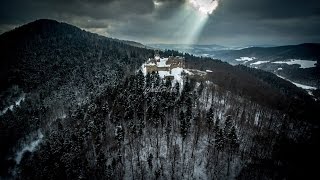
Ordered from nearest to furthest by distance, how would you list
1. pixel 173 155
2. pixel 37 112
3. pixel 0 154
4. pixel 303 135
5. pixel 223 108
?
pixel 173 155 → pixel 303 135 → pixel 223 108 → pixel 0 154 → pixel 37 112

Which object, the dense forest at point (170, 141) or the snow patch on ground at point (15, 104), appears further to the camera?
the snow patch on ground at point (15, 104)

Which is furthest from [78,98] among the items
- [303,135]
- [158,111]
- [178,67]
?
[303,135]

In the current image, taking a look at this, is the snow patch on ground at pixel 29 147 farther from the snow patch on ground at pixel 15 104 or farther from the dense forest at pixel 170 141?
the snow patch on ground at pixel 15 104

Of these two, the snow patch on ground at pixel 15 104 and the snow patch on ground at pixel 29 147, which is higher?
the snow patch on ground at pixel 15 104

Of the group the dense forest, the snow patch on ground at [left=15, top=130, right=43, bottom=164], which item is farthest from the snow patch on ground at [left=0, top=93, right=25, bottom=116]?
the dense forest

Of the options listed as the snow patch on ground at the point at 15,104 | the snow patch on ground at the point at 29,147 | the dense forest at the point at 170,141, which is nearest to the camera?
the dense forest at the point at 170,141

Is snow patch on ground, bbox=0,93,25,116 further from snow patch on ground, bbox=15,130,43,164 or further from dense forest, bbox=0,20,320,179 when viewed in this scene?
dense forest, bbox=0,20,320,179

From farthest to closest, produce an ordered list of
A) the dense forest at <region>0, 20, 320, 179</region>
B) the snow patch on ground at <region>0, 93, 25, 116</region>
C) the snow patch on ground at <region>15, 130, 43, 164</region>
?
the snow patch on ground at <region>0, 93, 25, 116</region> < the snow patch on ground at <region>15, 130, 43, 164</region> < the dense forest at <region>0, 20, 320, 179</region>

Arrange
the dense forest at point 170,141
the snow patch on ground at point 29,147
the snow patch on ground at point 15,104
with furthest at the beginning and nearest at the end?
the snow patch on ground at point 15,104
the snow patch on ground at point 29,147
the dense forest at point 170,141

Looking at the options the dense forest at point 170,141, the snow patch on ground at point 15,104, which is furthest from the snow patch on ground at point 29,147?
the snow patch on ground at point 15,104

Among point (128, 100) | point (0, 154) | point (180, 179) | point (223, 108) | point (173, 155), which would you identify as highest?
point (128, 100)

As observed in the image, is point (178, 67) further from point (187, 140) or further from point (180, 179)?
point (180, 179)
